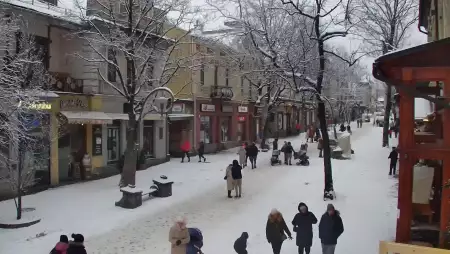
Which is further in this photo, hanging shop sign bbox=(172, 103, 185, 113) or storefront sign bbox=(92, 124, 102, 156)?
hanging shop sign bbox=(172, 103, 185, 113)

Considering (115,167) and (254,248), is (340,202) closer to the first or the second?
(254,248)

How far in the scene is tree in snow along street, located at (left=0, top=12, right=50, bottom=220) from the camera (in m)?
11.3

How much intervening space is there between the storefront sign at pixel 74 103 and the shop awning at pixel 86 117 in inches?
12.2

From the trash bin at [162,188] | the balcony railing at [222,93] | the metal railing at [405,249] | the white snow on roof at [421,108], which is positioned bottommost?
the trash bin at [162,188]

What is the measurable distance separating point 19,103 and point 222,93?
74.3 ft

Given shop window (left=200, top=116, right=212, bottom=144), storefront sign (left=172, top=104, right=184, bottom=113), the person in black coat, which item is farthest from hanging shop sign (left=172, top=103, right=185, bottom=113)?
the person in black coat

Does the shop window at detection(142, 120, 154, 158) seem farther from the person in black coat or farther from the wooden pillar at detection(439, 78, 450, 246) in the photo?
the wooden pillar at detection(439, 78, 450, 246)

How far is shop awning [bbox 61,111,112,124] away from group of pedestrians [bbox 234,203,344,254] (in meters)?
11.5

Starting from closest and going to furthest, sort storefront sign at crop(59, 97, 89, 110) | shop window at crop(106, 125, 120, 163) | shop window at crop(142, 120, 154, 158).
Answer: storefront sign at crop(59, 97, 89, 110), shop window at crop(106, 125, 120, 163), shop window at crop(142, 120, 154, 158)

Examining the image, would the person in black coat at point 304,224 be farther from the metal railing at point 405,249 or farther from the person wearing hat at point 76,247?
the person wearing hat at point 76,247

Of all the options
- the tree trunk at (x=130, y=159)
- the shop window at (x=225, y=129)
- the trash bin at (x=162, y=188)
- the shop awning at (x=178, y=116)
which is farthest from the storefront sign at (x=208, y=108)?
the trash bin at (x=162, y=188)

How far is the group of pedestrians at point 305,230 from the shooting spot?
893 cm

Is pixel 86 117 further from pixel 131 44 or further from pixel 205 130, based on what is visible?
pixel 205 130

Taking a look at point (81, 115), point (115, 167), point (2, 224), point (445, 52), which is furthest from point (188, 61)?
point (445, 52)
